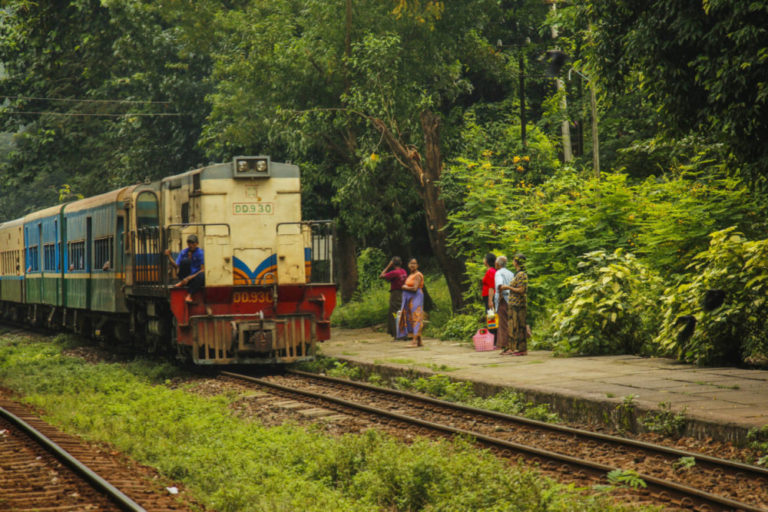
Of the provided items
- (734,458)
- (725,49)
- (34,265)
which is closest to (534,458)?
(734,458)

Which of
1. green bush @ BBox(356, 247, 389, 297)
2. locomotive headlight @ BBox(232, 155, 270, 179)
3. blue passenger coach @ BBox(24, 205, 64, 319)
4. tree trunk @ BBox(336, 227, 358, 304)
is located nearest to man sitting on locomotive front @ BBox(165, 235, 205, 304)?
locomotive headlight @ BBox(232, 155, 270, 179)

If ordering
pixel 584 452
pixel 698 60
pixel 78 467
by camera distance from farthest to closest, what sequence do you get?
1. pixel 698 60
2. pixel 584 452
3. pixel 78 467

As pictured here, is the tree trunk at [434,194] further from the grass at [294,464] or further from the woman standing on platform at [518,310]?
the grass at [294,464]

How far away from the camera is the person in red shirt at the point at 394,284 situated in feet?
64.5

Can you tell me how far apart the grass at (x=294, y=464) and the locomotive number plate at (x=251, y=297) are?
2859 mm

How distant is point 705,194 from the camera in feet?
49.8

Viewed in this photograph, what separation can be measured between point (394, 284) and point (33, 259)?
12089 millimetres

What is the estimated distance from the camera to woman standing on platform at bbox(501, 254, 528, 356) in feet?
48.9

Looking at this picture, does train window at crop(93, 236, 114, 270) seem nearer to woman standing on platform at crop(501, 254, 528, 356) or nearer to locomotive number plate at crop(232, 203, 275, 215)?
locomotive number plate at crop(232, 203, 275, 215)

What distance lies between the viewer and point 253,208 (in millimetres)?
15516

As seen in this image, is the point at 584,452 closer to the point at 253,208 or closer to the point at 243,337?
the point at 243,337

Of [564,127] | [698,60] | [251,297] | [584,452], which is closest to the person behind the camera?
[584,452]

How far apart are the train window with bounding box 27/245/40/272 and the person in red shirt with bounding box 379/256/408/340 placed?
11.0m

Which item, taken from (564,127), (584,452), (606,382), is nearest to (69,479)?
(584,452)
